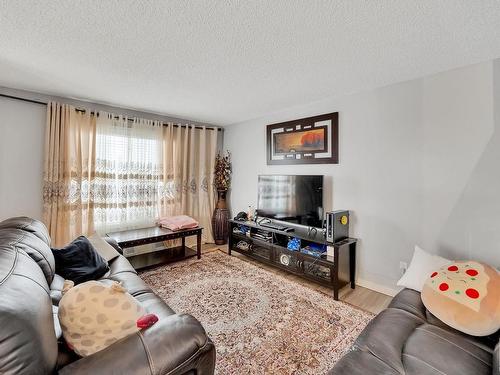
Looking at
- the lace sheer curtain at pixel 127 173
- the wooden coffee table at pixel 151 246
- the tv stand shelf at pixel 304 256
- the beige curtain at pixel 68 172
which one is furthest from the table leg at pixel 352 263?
the beige curtain at pixel 68 172

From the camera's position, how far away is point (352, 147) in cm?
289

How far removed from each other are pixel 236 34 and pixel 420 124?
200cm

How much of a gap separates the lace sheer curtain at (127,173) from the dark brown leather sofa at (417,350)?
11.2 feet

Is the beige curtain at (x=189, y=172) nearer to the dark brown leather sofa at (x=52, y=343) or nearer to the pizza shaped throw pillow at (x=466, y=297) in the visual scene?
the dark brown leather sofa at (x=52, y=343)

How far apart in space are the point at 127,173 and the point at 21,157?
117 cm

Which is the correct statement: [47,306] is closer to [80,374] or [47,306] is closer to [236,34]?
[80,374]

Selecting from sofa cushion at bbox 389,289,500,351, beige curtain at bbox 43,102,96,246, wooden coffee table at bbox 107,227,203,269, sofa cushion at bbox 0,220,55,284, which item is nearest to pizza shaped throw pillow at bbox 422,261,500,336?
sofa cushion at bbox 389,289,500,351

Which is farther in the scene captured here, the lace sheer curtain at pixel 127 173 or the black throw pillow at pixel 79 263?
the lace sheer curtain at pixel 127 173

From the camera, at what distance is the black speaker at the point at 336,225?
261cm

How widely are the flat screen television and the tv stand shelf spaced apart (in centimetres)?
20

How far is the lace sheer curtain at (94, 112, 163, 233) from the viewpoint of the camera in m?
3.38

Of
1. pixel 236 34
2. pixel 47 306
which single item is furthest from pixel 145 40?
pixel 47 306

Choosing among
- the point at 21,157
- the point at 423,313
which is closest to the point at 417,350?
the point at 423,313

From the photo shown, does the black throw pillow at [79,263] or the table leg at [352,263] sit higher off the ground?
the black throw pillow at [79,263]
